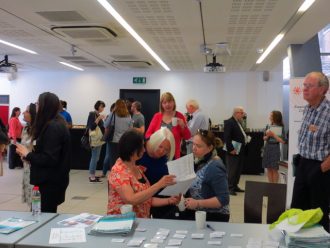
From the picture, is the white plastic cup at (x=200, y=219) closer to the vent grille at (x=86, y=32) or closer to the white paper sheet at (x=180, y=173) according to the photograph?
the white paper sheet at (x=180, y=173)

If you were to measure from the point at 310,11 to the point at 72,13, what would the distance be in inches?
130

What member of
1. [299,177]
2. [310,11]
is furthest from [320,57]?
[299,177]

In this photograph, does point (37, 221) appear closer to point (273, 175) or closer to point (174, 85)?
point (273, 175)

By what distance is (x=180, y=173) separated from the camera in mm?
2322

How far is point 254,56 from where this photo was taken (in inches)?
313

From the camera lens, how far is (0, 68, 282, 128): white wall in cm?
1046

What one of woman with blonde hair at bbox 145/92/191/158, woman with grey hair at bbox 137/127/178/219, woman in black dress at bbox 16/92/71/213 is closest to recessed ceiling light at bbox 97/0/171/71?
woman with blonde hair at bbox 145/92/191/158

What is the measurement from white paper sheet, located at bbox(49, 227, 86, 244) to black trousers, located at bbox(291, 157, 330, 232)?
2.10 metres

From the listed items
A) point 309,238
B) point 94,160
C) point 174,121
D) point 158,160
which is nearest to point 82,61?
point 94,160

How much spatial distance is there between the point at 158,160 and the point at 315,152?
56.2 inches

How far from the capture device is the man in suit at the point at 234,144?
6.06 m

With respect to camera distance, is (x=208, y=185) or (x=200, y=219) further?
(x=208, y=185)

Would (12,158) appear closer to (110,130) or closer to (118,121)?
(110,130)

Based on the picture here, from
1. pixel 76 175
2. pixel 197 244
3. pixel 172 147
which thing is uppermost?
pixel 172 147
